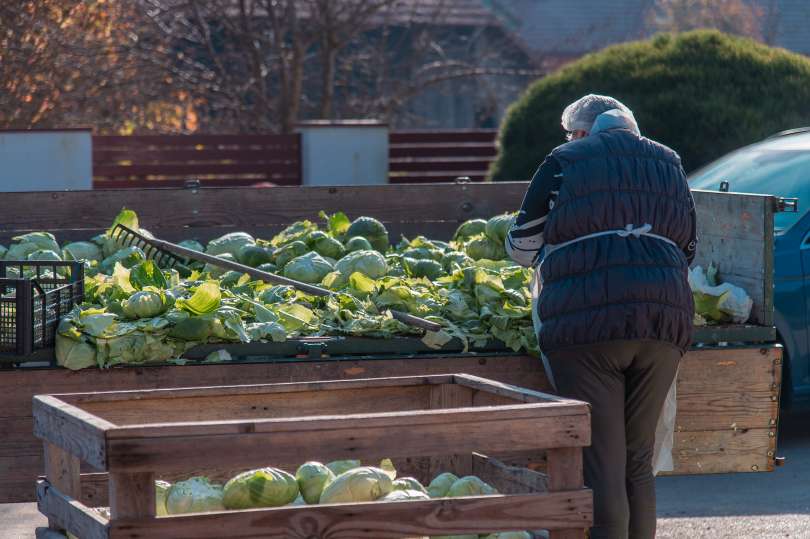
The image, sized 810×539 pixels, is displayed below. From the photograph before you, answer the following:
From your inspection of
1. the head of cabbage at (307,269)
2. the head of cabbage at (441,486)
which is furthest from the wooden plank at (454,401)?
the head of cabbage at (307,269)

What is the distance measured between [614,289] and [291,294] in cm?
165

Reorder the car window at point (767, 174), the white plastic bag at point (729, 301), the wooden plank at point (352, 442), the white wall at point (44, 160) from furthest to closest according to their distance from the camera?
the white wall at point (44, 160) < the car window at point (767, 174) < the white plastic bag at point (729, 301) < the wooden plank at point (352, 442)

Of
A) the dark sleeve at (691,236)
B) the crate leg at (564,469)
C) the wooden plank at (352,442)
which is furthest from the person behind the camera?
the dark sleeve at (691,236)

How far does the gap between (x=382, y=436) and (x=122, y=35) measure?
41.5ft

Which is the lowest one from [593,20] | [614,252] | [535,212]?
[614,252]

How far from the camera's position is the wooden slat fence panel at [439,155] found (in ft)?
44.0

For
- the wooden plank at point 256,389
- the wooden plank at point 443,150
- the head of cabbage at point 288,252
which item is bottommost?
the wooden plank at point 256,389

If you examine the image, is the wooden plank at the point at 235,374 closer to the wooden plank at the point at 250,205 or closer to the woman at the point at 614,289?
the woman at the point at 614,289

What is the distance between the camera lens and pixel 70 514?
3338 mm

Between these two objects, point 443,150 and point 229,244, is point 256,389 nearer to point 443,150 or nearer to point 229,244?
point 229,244

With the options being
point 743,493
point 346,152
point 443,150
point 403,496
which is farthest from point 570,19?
point 403,496

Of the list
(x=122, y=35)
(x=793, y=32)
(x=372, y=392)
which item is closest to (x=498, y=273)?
(x=372, y=392)

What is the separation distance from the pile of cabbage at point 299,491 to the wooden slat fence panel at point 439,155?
945 centimetres

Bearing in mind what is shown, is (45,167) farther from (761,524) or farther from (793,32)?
(793,32)
